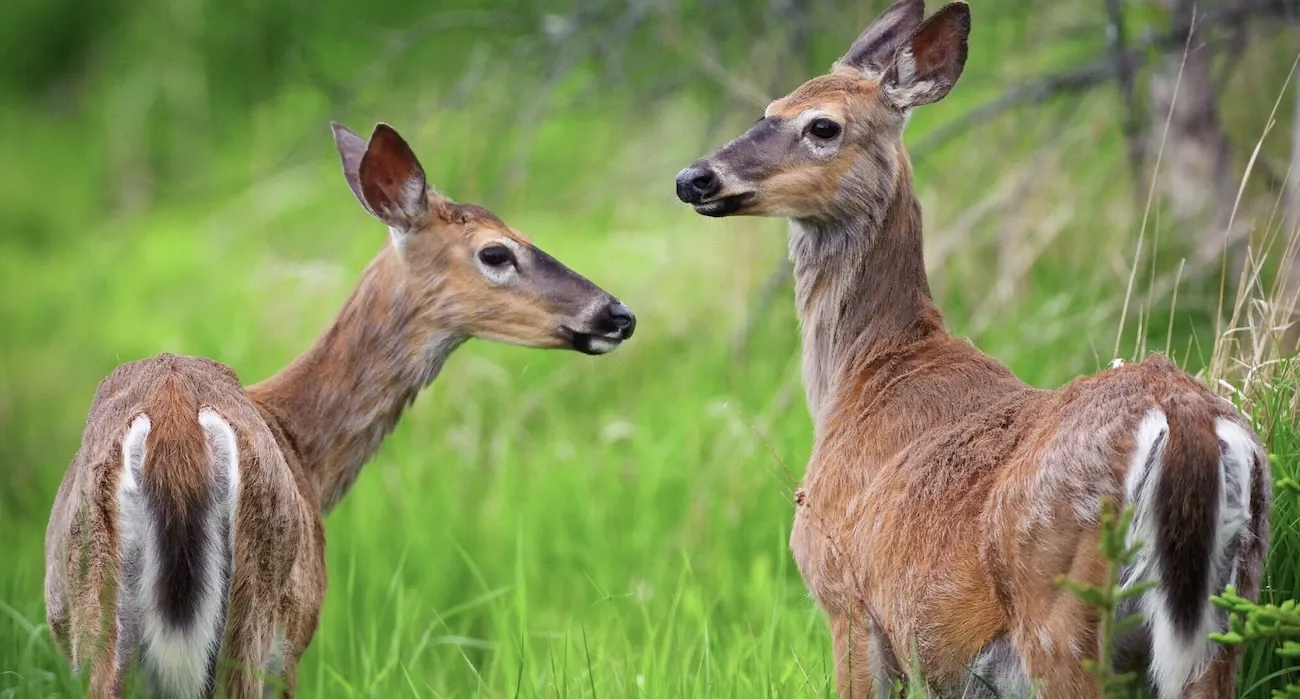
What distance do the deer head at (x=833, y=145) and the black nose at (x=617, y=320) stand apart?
58 cm

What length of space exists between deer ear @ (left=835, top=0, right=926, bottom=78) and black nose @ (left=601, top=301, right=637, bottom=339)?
88cm

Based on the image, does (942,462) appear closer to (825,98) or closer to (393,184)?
(825,98)

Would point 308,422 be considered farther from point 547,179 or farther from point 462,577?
point 547,179

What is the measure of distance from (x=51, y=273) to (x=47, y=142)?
2.57m

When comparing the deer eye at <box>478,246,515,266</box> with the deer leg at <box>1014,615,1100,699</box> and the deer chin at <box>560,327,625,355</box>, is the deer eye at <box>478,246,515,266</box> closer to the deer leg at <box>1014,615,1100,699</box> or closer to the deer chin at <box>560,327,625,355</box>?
the deer chin at <box>560,327,625,355</box>

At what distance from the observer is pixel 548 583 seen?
562cm

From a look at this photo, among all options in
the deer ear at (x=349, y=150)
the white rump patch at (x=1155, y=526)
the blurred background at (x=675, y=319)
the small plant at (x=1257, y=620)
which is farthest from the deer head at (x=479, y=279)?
the small plant at (x=1257, y=620)

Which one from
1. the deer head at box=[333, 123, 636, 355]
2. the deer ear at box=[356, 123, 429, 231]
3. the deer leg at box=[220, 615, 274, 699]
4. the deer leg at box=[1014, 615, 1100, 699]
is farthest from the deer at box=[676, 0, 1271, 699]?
the deer leg at box=[220, 615, 274, 699]

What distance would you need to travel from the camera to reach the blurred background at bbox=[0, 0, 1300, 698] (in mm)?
4531

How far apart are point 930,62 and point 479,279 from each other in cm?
136

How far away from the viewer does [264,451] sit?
3.61 meters

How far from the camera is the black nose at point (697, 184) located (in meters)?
3.92

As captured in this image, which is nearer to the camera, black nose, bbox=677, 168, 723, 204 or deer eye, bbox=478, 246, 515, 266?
black nose, bbox=677, 168, 723, 204

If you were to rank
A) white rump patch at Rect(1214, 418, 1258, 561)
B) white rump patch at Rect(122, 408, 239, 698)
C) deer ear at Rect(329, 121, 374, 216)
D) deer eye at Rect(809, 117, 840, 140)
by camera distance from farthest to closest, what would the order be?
1. deer ear at Rect(329, 121, 374, 216)
2. deer eye at Rect(809, 117, 840, 140)
3. white rump patch at Rect(122, 408, 239, 698)
4. white rump patch at Rect(1214, 418, 1258, 561)
